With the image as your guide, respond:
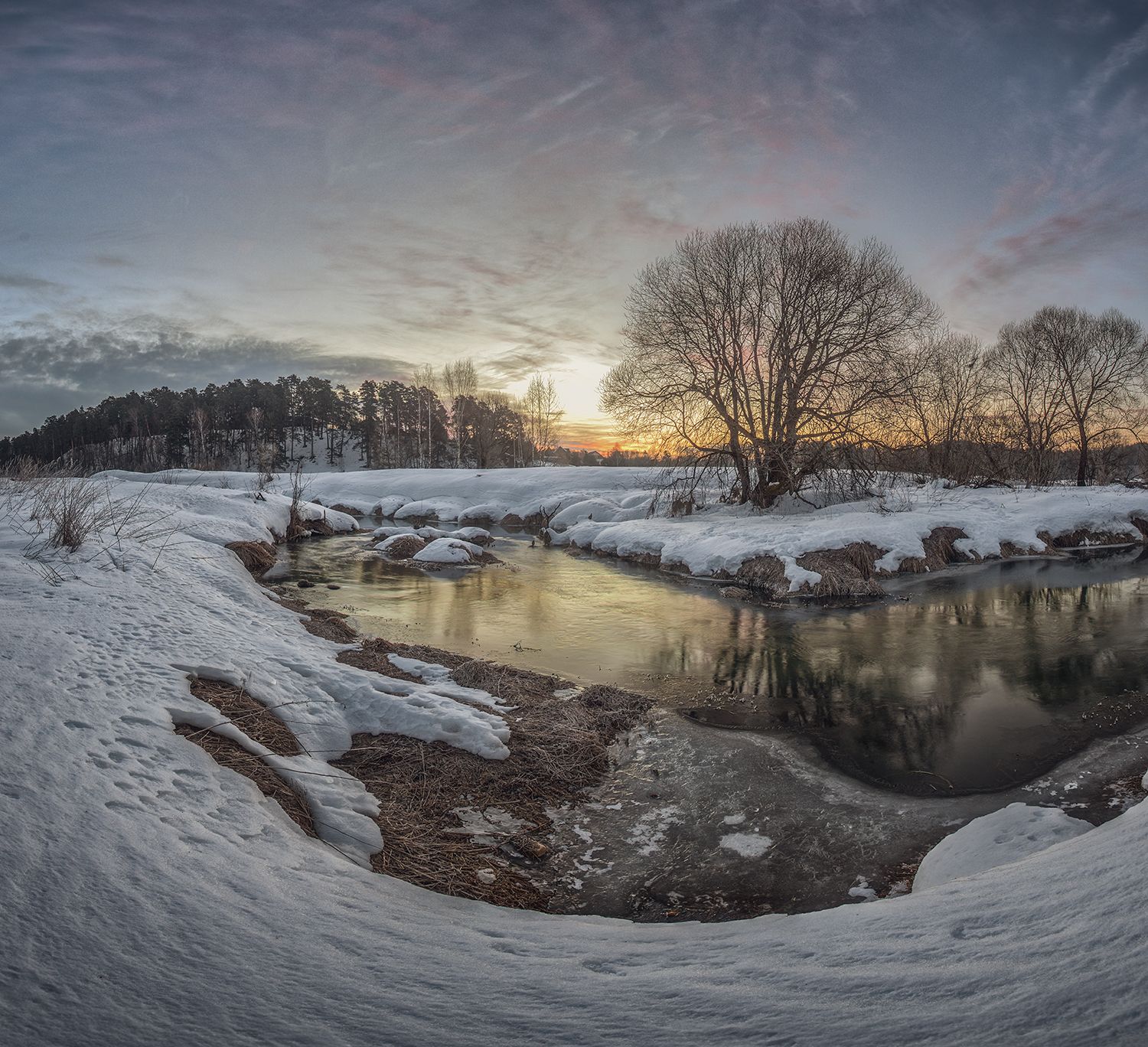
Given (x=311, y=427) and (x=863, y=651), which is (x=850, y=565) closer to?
(x=863, y=651)

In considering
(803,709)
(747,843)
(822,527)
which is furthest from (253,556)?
(822,527)

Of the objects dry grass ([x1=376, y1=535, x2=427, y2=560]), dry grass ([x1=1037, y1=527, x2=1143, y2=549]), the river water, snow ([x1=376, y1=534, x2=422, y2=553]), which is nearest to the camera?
the river water

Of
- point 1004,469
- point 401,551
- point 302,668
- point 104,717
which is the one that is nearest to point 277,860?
point 104,717

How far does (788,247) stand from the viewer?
20406 millimetres

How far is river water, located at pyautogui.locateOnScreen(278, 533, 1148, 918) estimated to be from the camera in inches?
153

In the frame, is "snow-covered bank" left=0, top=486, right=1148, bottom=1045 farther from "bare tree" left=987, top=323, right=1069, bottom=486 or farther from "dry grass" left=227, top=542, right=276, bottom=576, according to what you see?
"bare tree" left=987, top=323, right=1069, bottom=486

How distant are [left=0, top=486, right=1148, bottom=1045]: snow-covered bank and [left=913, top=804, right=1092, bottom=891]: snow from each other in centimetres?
81

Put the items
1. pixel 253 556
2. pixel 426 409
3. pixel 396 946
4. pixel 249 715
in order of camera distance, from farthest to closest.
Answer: pixel 426 409 < pixel 253 556 < pixel 249 715 < pixel 396 946

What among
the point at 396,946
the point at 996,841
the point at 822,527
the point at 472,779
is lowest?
the point at 472,779

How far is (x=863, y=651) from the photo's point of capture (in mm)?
9078

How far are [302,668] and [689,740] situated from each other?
3.62 m

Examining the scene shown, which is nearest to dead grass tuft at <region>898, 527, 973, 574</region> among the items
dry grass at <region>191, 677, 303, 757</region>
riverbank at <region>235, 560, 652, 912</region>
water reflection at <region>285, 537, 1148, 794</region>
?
water reflection at <region>285, 537, 1148, 794</region>

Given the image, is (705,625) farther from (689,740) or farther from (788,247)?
(788,247)

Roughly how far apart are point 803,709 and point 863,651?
292 cm
